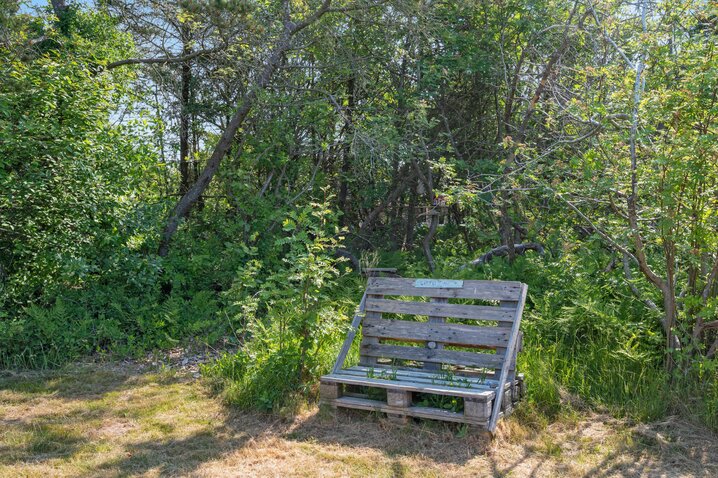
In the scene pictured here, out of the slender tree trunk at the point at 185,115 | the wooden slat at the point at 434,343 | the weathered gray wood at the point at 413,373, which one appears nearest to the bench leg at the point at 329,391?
the weathered gray wood at the point at 413,373

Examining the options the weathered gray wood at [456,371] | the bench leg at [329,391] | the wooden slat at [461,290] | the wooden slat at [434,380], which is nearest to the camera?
A: the wooden slat at [434,380]

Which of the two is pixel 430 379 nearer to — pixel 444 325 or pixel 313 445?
pixel 444 325

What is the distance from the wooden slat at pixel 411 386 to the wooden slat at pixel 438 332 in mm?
597

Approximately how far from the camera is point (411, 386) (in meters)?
4.71

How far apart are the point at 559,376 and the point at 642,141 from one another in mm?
2015

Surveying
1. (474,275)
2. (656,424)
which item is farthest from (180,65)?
(656,424)

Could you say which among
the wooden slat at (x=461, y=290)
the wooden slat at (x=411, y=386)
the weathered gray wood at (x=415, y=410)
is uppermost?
the wooden slat at (x=461, y=290)

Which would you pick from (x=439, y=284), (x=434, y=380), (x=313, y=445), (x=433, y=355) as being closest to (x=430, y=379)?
(x=434, y=380)

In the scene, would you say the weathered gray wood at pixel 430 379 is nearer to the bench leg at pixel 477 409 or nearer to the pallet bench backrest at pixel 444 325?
the pallet bench backrest at pixel 444 325

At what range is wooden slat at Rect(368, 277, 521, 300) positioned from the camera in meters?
5.25

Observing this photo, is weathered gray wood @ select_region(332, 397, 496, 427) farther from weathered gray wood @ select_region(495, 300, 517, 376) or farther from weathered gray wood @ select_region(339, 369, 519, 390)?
weathered gray wood @ select_region(495, 300, 517, 376)

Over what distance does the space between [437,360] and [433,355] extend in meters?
0.06

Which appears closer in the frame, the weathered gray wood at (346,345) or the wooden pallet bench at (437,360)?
the wooden pallet bench at (437,360)

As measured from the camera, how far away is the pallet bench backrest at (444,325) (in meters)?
5.17
